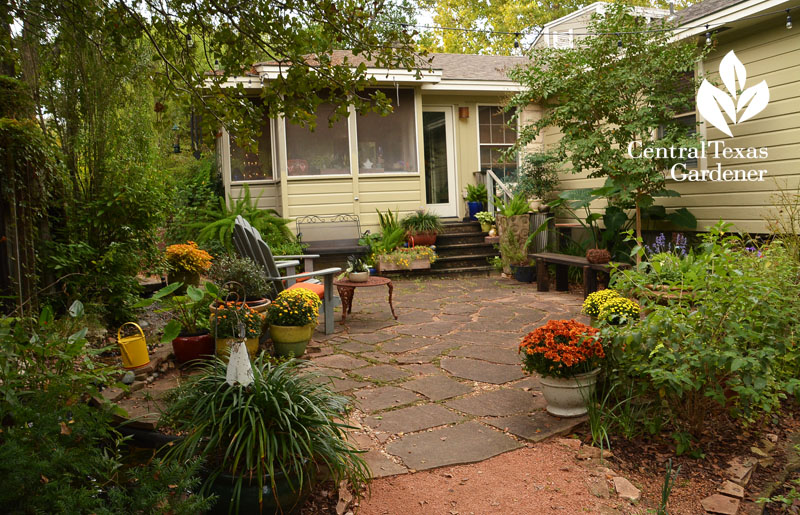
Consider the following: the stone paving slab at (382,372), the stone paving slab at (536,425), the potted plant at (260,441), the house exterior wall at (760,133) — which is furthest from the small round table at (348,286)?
the house exterior wall at (760,133)

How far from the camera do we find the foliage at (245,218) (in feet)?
30.2

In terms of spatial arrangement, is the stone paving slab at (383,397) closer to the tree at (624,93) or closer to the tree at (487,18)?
the tree at (624,93)

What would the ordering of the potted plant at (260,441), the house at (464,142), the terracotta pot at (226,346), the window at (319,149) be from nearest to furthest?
the potted plant at (260,441), the terracotta pot at (226,346), the house at (464,142), the window at (319,149)

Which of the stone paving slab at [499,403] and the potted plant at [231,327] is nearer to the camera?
the stone paving slab at [499,403]

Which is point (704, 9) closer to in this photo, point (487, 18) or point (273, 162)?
point (273, 162)

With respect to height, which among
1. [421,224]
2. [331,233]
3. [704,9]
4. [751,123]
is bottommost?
[331,233]

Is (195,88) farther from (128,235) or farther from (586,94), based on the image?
(586,94)

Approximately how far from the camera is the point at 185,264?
22.0 ft

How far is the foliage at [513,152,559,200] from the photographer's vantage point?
1054 centimetres

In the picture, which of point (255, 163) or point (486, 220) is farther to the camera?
point (255, 163)

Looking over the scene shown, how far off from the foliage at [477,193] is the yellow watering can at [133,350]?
8.75m

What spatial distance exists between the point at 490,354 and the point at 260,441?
3.14 metres

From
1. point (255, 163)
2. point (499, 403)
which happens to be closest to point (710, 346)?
point (499, 403)

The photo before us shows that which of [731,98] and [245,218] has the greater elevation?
[731,98]
